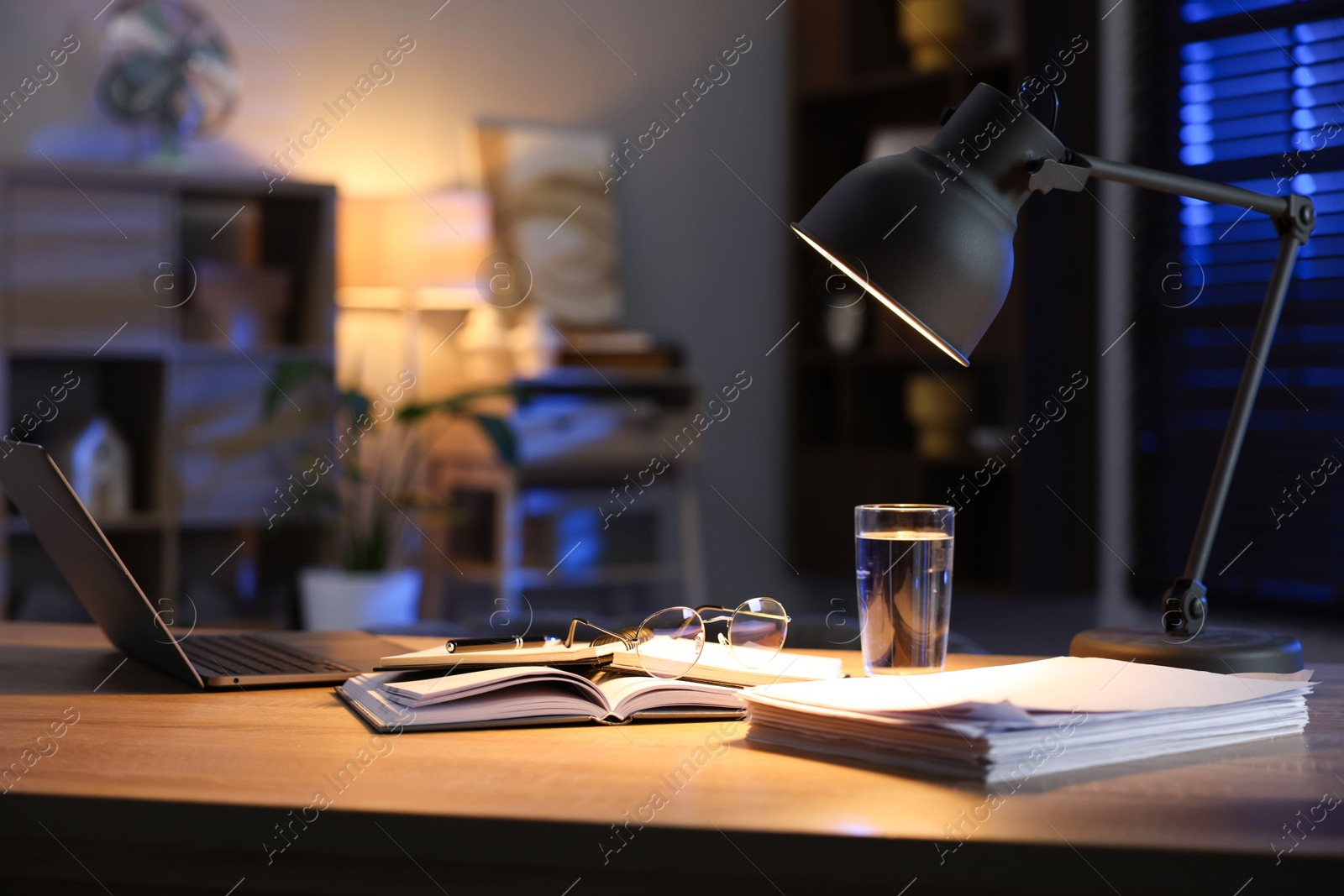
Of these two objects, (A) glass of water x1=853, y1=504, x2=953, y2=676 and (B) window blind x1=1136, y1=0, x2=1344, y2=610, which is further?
(B) window blind x1=1136, y1=0, x2=1344, y2=610

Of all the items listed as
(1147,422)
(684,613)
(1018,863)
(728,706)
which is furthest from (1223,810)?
(1147,422)

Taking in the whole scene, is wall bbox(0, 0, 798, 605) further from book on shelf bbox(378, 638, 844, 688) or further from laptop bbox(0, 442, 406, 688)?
book on shelf bbox(378, 638, 844, 688)

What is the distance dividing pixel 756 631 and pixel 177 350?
2.65 meters

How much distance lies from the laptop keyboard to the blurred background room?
1.68 metres

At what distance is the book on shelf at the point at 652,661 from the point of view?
988 mm

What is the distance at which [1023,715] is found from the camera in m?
0.72

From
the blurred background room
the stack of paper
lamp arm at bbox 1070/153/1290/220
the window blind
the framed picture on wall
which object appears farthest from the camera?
the framed picture on wall

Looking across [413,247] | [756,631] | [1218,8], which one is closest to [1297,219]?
[756,631]

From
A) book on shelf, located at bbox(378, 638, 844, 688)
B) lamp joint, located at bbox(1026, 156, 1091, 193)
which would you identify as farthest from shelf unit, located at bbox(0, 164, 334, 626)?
lamp joint, located at bbox(1026, 156, 1091, 193)

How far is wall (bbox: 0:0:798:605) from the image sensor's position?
12.2 feet

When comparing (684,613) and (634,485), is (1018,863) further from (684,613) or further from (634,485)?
(634,485)

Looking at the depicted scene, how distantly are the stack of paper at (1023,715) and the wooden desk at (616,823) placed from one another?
19 mm

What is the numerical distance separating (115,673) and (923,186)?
31.5 inches

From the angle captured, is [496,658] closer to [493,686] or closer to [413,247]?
[493,686]
